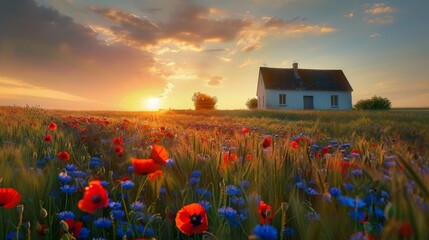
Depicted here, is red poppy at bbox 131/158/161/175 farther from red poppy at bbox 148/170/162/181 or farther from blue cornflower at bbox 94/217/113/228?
red poppy at bbox 148/170/162/181

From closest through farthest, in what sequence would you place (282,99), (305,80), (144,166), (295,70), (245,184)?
(144,166)
(245,184)
(282,99)
(305,80)
(295,70)

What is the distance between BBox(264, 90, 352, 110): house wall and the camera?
44.9 m

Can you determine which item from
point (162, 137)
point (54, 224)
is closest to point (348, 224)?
point (54, 224)

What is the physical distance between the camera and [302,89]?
1770 inches

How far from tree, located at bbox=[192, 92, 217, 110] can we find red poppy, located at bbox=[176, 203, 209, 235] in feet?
199

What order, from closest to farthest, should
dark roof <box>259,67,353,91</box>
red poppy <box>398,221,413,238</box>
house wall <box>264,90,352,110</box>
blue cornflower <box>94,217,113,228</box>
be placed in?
red poppy <box>398,221,413,238</box>, blue cornflower <box>94,217,113,228</box>, house wall <box>264,90,352,110</box>, dark roof <box>259,67,353,91</box>

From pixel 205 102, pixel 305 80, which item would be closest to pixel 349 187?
pixel 305 80

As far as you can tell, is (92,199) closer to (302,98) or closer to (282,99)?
(282,99)

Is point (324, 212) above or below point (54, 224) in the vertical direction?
above

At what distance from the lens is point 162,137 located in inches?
184

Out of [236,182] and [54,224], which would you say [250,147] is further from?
[54,224]

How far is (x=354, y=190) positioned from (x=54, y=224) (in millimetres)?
1615

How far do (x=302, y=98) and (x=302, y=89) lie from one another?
117 cm

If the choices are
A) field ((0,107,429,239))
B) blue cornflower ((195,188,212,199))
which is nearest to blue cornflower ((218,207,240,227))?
field ((0,107,429,239))
